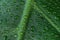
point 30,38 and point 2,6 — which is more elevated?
point 2,6

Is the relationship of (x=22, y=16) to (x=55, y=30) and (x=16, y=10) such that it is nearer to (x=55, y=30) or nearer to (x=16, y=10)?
(x=16, y=10)

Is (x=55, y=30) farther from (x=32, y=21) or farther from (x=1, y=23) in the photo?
(x=1, y=23)

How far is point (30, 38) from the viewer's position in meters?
1.76

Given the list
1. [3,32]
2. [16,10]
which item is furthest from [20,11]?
[3,32]

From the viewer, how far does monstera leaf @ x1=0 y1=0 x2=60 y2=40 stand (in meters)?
1.76

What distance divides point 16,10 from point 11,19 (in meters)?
0.05

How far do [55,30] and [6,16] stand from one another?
0.83ft

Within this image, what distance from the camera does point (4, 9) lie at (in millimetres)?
1808

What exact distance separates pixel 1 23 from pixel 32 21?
158mm

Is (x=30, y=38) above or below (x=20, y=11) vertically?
below

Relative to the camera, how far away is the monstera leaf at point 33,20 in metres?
1.76

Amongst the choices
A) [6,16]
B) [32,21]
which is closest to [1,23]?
[6,16]

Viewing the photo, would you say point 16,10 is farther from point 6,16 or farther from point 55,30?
point 55,30

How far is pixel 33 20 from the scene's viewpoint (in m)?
1.77
